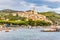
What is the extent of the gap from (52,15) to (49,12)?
407 inches

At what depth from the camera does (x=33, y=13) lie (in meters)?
129

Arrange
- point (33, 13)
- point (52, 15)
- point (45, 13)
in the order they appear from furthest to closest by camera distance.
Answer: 1. point (45, 13)
2. point (52, 15)
3. point (33, 13)

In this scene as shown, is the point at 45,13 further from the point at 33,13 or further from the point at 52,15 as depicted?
the point at 33,13

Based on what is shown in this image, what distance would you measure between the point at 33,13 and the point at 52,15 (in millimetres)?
15806

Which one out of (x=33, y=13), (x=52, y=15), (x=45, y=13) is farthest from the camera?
(x=45, y=13)

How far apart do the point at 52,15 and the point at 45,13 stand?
421 inches

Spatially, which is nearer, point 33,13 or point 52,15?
point 33,13

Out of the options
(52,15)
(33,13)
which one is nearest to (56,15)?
(52,15)

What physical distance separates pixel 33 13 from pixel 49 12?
78.8ft

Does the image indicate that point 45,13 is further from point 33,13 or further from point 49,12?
point 33,13

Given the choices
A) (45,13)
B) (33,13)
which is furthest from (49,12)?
(33,13)

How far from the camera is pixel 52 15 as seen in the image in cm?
14088

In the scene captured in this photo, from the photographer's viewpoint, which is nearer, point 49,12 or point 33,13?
point 33,13

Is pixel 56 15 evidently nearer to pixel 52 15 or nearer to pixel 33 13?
pixel 52 15
